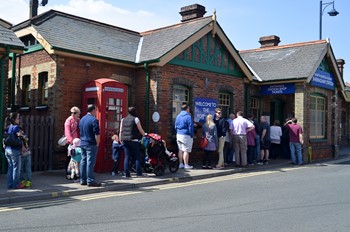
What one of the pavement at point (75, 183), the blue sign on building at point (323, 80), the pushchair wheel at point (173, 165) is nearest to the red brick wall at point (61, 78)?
the pavement at point (75, 183)

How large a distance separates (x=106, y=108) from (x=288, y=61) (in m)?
10.8

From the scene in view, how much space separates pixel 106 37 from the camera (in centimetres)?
1486

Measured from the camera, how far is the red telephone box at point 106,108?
11.6 metres

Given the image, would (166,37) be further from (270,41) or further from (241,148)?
(270,41)

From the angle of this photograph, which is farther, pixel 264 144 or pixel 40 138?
pixel 264 144

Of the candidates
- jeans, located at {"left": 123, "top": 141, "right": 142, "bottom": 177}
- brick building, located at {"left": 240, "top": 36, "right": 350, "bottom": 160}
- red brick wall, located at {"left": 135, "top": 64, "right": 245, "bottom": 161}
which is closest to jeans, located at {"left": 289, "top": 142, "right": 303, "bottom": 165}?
brick building, located at {"left": 240, "top": 36, "right": 350, "bottom": 160}

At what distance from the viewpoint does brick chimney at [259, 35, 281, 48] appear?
23.6m

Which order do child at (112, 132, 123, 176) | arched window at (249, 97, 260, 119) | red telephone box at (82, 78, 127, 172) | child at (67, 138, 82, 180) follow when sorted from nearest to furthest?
child at (67, 138, 82, 180) → child at (112, 132, 123, 176) → red telephone box at (82, 78, 127, 172) → arched window at (249, 97, 260, 119)

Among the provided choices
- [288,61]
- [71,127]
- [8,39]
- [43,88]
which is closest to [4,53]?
[8,39]

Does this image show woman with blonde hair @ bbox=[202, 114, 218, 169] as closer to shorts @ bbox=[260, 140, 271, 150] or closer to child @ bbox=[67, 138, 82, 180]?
shorts @ bbox=[260, 140, 271, 150]

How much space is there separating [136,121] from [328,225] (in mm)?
5946

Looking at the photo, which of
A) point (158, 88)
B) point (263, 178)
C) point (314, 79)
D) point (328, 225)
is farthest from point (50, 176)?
point (314, 79)

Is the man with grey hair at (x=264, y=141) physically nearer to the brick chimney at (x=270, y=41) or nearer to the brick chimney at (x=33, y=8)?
the brick chimney at (x=270, y=41)

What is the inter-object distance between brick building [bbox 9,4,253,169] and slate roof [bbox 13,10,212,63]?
0.09 ft
